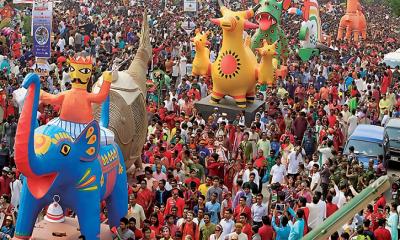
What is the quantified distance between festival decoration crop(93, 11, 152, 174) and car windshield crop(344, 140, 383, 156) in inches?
154

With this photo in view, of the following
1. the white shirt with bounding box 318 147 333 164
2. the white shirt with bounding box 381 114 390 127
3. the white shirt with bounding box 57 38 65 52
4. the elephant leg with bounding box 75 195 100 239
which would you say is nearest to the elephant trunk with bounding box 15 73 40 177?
the elephant leg with bounding box 75 195 100 239

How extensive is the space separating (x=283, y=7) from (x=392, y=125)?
797cm

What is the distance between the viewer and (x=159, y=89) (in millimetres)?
16531

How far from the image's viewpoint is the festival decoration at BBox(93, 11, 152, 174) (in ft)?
33.2

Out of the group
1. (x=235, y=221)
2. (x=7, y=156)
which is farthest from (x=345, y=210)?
(x=7, y=156)

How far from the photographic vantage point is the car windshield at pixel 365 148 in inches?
505

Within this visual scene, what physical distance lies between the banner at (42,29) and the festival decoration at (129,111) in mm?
4842

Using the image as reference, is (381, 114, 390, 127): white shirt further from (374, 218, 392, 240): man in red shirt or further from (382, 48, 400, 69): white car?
(382, 48, 400, 69): white car

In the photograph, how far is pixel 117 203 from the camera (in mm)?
8547

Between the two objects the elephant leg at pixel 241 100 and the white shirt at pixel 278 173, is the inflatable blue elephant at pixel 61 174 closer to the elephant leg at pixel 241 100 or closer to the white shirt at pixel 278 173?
the white shirt at pixel 278 173

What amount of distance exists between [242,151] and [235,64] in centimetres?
352

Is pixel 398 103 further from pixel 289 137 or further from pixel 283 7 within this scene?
pixel 283 7

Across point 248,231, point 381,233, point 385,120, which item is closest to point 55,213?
point 248,231

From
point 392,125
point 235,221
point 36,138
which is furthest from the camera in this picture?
point 392,125
